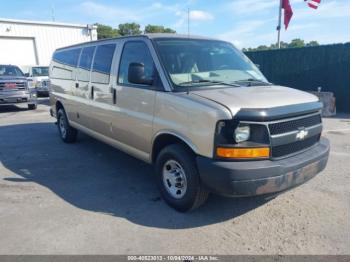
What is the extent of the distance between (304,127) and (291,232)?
118cm

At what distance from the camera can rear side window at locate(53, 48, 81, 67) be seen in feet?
21.1

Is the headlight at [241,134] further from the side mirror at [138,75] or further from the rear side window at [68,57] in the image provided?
the rear side window at [68,57]

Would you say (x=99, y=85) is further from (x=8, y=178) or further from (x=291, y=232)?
(x=291, y=232)

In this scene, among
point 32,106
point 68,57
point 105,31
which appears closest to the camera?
point 68,57

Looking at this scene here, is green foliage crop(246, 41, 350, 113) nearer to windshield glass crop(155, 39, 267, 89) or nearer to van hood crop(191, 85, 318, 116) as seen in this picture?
windshield glass crop(155, 39, 267, 89)

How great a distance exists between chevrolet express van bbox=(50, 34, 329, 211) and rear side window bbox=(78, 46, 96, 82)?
229 millimetres

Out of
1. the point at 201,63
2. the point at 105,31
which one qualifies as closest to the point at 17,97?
the point at 201,63

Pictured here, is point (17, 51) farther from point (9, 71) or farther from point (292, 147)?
point (292, 147)

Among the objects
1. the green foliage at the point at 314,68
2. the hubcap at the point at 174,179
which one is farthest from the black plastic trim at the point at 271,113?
the green foliage at the point at 314,68

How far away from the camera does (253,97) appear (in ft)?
11.3

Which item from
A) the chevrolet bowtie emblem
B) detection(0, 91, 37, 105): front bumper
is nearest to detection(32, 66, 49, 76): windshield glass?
detection(0, 91, 37, 105): front bumper

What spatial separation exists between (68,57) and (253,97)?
483 cm

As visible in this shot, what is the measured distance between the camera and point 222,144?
3188 mm

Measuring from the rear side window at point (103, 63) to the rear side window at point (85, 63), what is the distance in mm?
245
